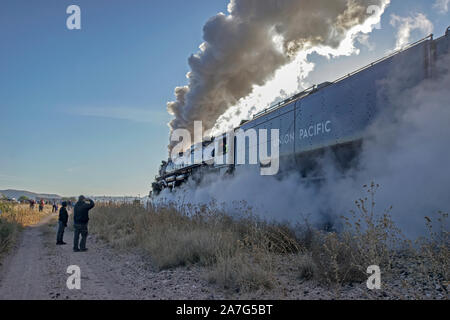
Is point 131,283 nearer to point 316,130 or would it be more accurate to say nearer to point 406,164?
point 406,164

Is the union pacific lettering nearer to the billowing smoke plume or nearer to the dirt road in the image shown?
the billowing smoke plume

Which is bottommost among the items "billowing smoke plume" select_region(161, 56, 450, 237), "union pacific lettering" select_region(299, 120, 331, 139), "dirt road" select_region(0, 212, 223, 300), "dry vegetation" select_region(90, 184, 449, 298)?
"dirt road" select_region(0, 212, 223, 300)

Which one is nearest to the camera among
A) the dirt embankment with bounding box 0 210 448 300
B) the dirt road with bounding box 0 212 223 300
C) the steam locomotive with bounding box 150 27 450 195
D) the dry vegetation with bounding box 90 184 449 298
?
the dirt embankment with bounding box 0 210 448 300

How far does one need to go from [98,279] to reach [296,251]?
→ 12.4 ft

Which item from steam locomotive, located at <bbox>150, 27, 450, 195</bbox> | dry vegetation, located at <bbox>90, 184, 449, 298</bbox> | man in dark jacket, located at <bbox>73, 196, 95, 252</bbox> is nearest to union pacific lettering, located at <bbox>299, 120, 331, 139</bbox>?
steam locomotive, located at <bbox>150, 27, 450, 195</bbox>

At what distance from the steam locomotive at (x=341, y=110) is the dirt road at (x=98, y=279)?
4941 millimetres

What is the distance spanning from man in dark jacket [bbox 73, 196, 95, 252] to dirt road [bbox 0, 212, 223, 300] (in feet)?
3.18

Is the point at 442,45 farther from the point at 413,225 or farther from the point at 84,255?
the point at 84,255

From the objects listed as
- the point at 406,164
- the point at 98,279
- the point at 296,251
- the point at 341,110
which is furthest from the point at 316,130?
the point at 98,279

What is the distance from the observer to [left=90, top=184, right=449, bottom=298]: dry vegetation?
14.9 feet

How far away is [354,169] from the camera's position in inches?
321

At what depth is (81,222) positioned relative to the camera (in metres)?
10.4
